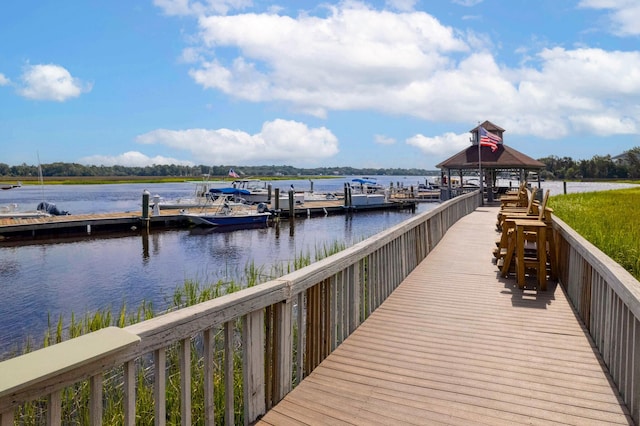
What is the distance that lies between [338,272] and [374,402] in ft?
4.69

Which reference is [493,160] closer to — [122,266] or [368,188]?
[122,266]

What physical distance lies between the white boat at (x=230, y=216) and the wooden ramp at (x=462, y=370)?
2683 cm

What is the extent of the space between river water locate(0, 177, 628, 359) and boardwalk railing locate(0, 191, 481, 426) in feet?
20.0

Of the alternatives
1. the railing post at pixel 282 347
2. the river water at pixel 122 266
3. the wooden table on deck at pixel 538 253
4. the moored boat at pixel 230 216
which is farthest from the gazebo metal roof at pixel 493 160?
the railing post at pixel 282 347

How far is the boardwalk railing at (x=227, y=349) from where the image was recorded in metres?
1.87

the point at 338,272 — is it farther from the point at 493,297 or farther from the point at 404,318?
the point at 493,297

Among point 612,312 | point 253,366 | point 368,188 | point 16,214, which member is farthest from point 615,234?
point 368,188

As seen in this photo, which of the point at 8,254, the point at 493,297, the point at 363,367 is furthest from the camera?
the point at 8,254

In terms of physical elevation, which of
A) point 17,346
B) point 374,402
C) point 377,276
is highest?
point 377,276

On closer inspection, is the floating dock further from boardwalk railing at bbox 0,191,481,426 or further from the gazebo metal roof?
boardwalk railing at bbox 0,191,481,426

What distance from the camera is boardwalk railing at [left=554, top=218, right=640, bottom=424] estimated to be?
3.21m

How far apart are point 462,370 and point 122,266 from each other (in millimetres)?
17641

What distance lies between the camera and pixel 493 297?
256 inches

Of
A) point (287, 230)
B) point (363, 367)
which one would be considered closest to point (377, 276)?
point (363, 367)
